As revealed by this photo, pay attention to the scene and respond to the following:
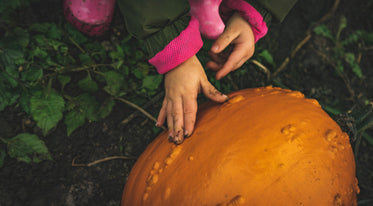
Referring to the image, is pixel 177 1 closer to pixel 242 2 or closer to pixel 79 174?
pixel 242 2

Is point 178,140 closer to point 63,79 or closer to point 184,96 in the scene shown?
point 184,96

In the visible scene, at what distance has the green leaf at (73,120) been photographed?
3.84ft

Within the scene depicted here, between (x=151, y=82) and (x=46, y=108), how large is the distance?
554 millimetres

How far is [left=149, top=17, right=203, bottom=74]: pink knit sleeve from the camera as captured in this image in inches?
36.5

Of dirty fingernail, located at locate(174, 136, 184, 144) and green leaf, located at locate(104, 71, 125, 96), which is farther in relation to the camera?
A: green leaf, located at locate(104, 71, 125, 96)

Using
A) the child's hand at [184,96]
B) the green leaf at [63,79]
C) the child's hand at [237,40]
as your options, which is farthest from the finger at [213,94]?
the green leaf at [63,79]

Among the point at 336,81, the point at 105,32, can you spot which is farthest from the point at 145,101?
the point at 336,81

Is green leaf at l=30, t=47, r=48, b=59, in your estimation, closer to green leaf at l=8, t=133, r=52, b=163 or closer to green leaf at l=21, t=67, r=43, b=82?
green leaf at l=21, t=67, r=43, b=82

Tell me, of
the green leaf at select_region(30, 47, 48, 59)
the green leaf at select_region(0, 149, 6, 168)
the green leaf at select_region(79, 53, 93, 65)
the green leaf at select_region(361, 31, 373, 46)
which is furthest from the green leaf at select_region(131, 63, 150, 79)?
the green leaf at select_region(361, 31, 373, 46)

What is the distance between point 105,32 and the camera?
4.75 ft

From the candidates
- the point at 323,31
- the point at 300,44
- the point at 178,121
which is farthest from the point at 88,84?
the point at 323,31

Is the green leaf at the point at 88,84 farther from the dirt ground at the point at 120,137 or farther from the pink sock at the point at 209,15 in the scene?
the pink sock at the point at 209,15

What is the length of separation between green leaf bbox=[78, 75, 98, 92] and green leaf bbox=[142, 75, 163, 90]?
0.89 feet

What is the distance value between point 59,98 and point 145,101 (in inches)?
18.2
